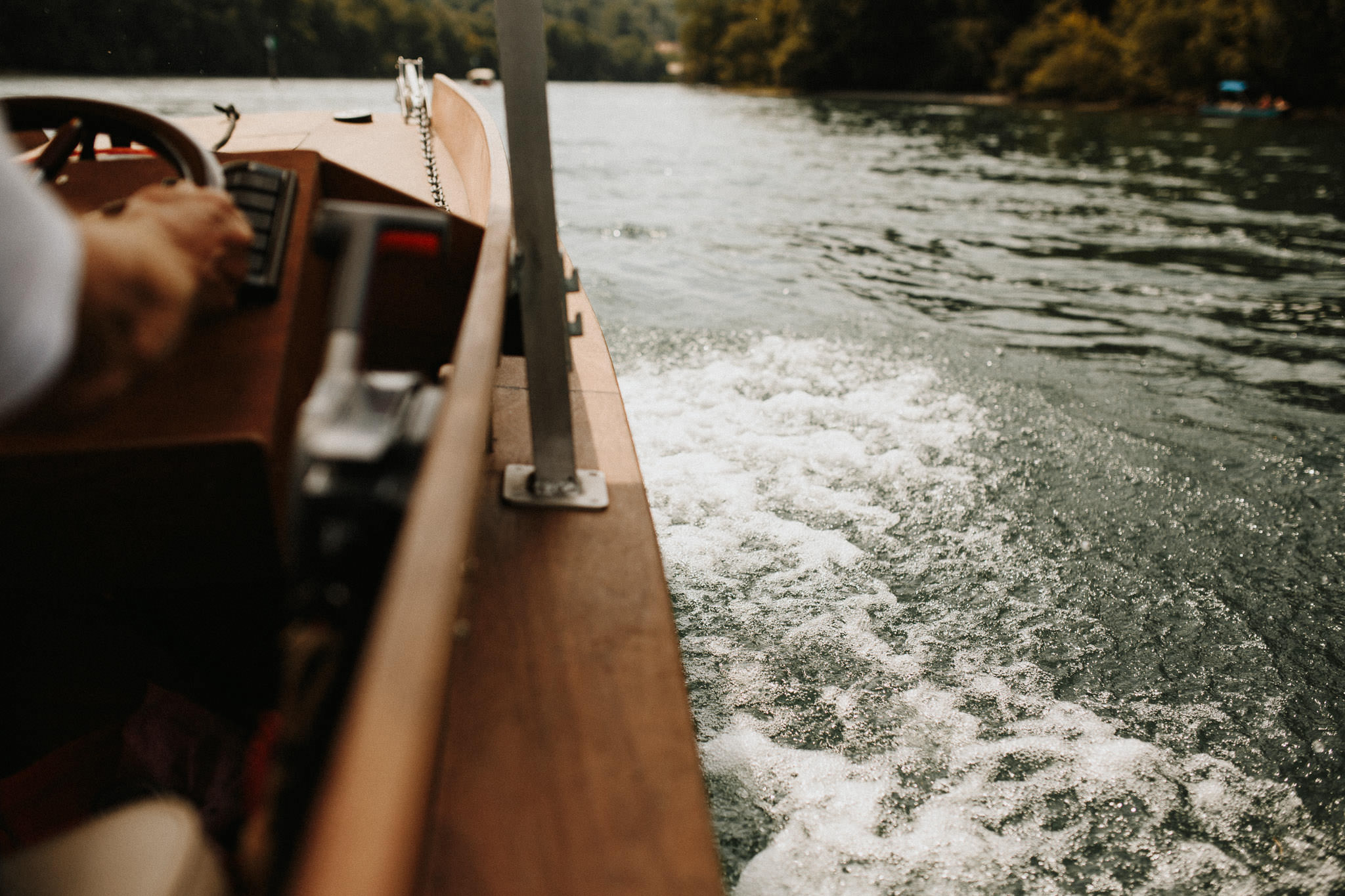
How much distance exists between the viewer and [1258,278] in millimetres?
6852

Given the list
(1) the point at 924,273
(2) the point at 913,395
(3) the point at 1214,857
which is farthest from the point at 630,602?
(1) the point at 924,273

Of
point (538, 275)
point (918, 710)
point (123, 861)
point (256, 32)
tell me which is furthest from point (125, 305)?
point (256, 32)

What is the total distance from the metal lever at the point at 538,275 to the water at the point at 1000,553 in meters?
0.89

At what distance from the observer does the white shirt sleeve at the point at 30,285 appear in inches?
22.0

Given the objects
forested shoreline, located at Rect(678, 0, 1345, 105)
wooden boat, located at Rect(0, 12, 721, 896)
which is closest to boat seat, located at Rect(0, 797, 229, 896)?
wooden boat, located at Rect(0, 12, 721, 896)

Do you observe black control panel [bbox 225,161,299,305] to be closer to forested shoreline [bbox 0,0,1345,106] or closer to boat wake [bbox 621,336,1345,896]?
forested shoreline [bbox 0,0,1345,106]

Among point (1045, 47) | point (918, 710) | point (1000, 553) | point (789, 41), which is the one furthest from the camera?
point (789, 41)

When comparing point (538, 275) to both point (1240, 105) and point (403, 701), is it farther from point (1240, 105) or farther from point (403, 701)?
point (1240, 105)

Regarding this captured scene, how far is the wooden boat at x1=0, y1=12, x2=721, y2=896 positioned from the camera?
57 centimetres

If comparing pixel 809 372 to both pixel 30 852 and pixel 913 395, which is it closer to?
pixel 913 395

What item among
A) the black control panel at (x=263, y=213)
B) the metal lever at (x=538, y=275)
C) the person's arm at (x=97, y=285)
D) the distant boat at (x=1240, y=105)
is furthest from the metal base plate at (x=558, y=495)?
the distant boat at (x=1240, y=105)

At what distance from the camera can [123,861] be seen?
84 centimetres

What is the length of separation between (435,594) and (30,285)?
1.13 feet

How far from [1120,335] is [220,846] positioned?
18.0 ft
